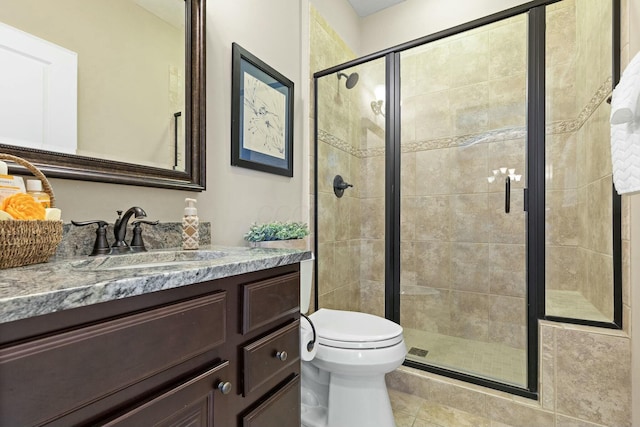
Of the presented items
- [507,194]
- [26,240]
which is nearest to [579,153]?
[507,194]

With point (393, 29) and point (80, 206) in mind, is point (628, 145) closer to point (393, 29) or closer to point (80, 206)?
point (80, 206)

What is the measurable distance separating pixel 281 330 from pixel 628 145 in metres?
1.21

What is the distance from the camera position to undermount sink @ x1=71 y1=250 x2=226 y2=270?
2.82 ft

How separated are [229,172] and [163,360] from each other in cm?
103

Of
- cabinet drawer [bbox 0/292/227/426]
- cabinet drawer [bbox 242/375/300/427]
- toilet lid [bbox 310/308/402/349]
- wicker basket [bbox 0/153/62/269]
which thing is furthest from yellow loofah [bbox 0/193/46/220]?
toilet lid [bbox 310/308/402/349]

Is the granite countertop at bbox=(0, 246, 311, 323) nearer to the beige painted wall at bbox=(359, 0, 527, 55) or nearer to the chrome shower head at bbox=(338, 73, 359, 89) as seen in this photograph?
the chrome shower head at bbox=(338, 73, 359, 89)

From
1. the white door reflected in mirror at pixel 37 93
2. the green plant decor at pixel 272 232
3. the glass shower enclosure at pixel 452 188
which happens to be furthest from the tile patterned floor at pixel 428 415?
the white door reflected in mirror at pixel 37 93

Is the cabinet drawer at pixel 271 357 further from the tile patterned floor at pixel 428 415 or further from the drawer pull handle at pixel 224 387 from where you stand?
the tile patterned floor at pixel 428 415

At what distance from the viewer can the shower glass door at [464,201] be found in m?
1.85

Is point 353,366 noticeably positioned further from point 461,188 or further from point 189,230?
point 461,188

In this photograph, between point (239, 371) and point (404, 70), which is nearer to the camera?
point (239, 371)

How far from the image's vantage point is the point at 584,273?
69.9 inches

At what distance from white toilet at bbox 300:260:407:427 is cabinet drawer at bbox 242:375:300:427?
31 cm

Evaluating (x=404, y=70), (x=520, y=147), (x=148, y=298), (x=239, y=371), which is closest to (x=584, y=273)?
(x=520, y=147)
